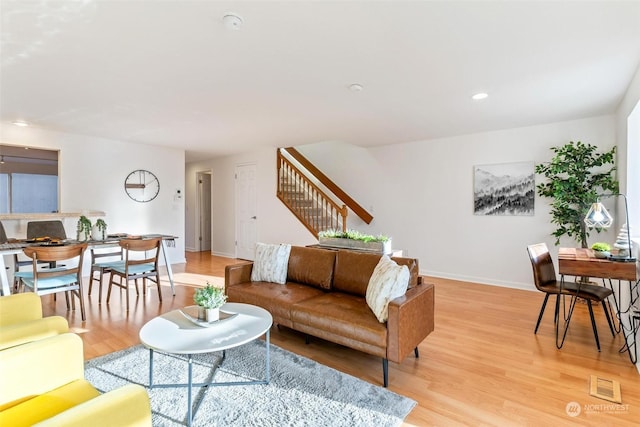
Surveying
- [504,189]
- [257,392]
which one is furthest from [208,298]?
[504,189]

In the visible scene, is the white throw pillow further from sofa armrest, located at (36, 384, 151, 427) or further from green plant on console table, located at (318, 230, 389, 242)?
sofa armrest, located at (36, 384, 151, 427)

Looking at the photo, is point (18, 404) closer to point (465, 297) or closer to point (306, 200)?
point (465, 297)

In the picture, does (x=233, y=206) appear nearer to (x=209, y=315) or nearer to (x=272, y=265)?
(x=272, y=265)

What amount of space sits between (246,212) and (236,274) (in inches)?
156

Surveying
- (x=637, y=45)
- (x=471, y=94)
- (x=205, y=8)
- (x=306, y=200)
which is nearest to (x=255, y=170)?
(x=306, y=200)

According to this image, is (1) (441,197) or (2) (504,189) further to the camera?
(1) (441,197)

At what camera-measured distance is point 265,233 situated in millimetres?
6707

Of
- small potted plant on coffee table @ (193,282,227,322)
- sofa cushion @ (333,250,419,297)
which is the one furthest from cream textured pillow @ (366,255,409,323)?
small potted plant on coffee table @ (193,282,227,322)

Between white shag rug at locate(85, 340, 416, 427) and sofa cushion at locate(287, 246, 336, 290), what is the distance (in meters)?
0.74

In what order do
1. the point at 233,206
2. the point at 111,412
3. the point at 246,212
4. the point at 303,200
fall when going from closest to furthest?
the point at 111,412 < the point at 303,200 < the point at 246,212 < the point at 233,206

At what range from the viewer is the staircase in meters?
6.18

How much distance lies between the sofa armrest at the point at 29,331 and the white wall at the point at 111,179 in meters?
4.15

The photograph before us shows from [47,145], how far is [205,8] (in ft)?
15.0

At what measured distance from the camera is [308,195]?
22.0 ft
